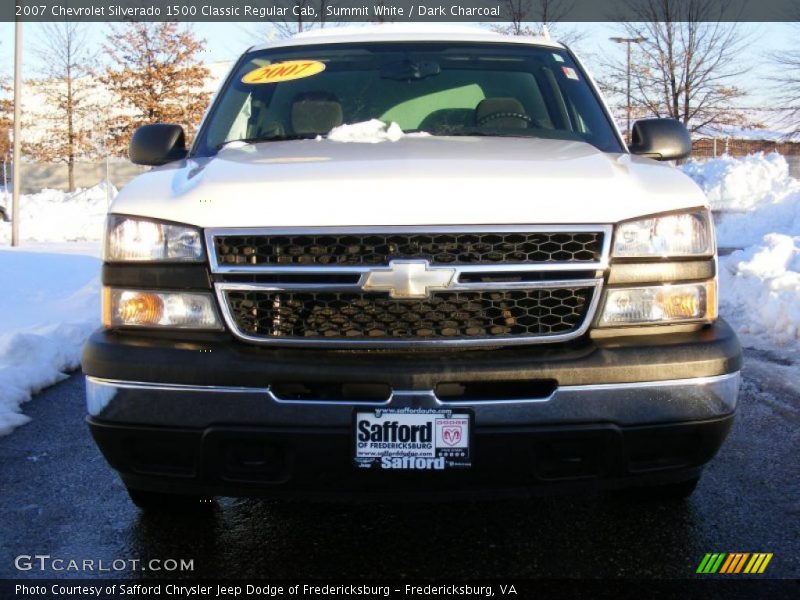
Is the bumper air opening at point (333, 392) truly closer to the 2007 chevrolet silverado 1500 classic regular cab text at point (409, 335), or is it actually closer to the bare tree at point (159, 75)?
the 2007 chevrolet silverado 1500 classic regular cab text at point (409, 335)

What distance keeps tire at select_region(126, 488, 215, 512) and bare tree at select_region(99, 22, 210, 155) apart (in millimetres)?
29350

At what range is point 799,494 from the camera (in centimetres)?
352

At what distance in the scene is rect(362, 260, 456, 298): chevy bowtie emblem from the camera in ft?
8.29

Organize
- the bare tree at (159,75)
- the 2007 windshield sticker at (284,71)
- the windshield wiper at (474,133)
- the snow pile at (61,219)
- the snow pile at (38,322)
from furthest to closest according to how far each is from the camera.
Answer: the bare tree at (159,75) → the snow pile at (61,219) → the snow pile at (38,322) → the 2007 windshield sticker at (284,71) → the windshield wiper at (474,133)

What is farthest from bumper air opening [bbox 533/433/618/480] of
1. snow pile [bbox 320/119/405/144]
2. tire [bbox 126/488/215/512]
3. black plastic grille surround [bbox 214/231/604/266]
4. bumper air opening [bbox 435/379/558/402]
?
snow pile [bbox 320/119/405/144]

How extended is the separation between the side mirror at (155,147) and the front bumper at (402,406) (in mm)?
1404

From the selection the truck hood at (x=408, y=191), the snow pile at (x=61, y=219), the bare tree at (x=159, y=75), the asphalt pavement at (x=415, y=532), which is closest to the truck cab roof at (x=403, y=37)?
the truck hood at (x=408, y=191)

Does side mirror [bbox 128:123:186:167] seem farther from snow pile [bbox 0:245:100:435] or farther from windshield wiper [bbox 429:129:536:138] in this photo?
snow pile [bbox 0:245:100:435]

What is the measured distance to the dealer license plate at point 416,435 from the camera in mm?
2482

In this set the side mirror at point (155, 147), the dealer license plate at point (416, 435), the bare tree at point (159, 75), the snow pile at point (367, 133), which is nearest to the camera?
the dealer license plate at point (416, 435)

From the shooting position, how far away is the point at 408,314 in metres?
2.57

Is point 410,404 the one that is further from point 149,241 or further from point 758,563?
point 758,563

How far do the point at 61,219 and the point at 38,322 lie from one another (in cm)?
1762

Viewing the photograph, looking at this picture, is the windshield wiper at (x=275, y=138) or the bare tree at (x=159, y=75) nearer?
the windshield wiper at (x=275, y=138)
